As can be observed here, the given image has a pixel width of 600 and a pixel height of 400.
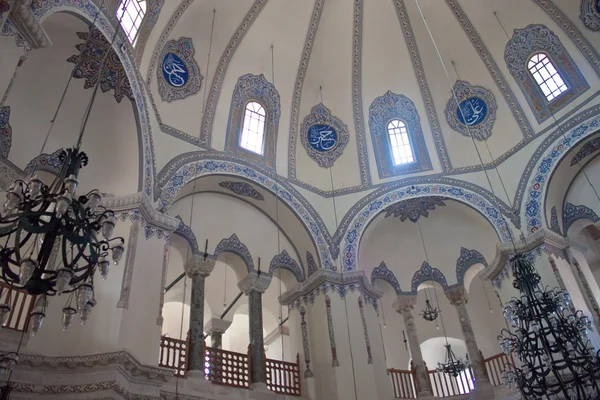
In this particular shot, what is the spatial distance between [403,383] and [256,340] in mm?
3654

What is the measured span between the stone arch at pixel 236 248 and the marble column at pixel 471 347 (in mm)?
5074

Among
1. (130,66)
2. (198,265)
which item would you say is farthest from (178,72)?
(198,265)

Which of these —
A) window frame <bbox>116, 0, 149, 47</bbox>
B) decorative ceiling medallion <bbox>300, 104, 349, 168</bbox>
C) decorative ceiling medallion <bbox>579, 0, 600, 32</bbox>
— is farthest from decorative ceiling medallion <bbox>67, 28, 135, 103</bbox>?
decorative ceiling medallion <bbox>579, 0, 600, 32</bbox>

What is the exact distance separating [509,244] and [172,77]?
313 inches

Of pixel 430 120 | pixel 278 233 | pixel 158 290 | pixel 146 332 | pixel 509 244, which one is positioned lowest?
pixel 146 332

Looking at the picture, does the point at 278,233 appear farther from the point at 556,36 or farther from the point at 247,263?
the point at 556,36

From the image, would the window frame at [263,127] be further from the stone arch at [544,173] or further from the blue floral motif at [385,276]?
the stone arch at [544,173]

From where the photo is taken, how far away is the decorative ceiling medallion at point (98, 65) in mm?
8125

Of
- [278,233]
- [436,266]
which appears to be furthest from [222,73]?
[436,266]

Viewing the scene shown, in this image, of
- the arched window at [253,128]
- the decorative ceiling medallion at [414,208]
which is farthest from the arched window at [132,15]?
the decorative ceiling medallion at [414,208]

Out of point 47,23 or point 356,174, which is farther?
point 356,174

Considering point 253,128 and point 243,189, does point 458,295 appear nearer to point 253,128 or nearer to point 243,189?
point 243,189

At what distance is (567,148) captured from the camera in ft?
35.7

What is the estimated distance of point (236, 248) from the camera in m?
11.5
